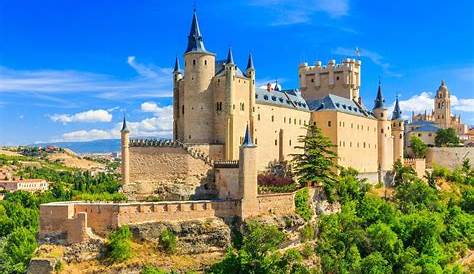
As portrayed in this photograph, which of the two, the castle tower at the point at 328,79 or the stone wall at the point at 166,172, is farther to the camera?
the castle tower at the point at 328,79

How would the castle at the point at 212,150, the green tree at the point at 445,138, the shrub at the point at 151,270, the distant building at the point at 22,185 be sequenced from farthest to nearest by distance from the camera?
the distant building at the point at 22,185 < the green tree at the point at 445,138 < the castle at the point at 212,150 < the shrub at the point at 151,270

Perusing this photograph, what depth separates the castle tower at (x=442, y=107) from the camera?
11506 centimetres

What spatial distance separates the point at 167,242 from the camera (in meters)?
39.0

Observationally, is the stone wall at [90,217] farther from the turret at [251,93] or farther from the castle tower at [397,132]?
the castle tower at [397,132]

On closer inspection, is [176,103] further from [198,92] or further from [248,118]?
[248,118]

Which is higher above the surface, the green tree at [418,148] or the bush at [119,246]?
the green tree at [418,148]

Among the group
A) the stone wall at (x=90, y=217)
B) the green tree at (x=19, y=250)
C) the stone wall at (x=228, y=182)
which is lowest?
the green tree at (x=19, y=250)

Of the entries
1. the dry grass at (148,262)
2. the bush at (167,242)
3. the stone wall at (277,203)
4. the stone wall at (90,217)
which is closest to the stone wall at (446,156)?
the stone wall at (277,203)

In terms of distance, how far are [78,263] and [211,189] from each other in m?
12.9

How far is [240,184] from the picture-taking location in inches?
1658

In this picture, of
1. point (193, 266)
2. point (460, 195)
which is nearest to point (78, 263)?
point (193, 266)

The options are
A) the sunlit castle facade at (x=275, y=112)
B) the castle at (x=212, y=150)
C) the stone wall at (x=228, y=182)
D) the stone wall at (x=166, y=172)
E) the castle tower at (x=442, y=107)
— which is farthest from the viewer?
the castle tower at (x=442, y=107)

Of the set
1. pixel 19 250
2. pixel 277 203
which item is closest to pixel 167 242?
pixel 277 203

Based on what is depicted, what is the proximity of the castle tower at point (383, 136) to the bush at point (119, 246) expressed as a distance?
1523 inches
